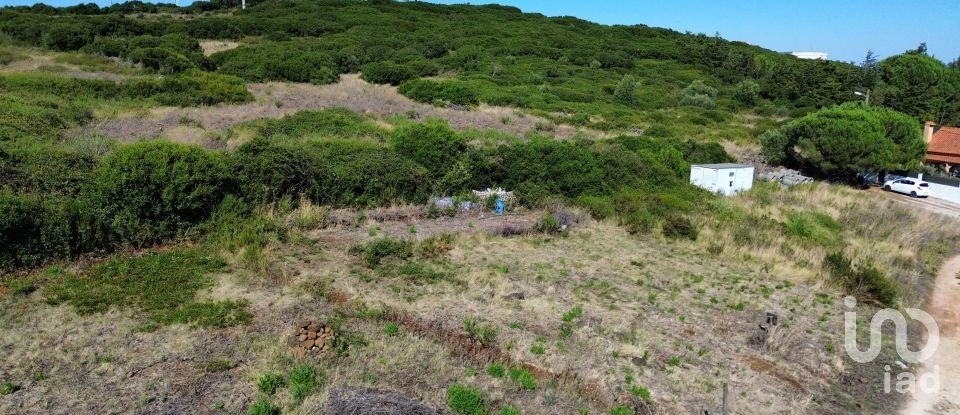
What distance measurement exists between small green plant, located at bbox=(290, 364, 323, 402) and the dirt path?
24.7 ft

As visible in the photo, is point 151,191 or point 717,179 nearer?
point 151,191

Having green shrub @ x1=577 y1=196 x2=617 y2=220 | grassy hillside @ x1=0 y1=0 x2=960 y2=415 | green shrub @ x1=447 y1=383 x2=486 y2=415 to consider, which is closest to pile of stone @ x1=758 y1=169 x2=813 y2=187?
grassy hillside @ x1=0 y1=0 x2=960 y2=415

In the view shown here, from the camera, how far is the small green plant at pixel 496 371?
23.3 ft

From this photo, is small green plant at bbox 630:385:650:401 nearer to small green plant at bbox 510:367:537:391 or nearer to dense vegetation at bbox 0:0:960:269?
small green plant at bbox 510:367:537:391

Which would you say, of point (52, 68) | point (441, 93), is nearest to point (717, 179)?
point (441, 93)

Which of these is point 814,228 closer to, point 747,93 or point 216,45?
point 747,93

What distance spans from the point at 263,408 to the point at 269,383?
498 millimetres

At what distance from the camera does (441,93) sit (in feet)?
113

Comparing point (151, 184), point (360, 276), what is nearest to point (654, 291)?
point (360, 276)

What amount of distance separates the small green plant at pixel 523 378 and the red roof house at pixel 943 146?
121 feet

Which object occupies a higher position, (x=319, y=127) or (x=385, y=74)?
(x=385, y=74)

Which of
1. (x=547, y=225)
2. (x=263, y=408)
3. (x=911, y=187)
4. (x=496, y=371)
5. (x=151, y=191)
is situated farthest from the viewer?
(x=911, y=187)

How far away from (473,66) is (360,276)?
152ft

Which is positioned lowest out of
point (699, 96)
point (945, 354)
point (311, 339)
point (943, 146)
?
point (945, 354)
